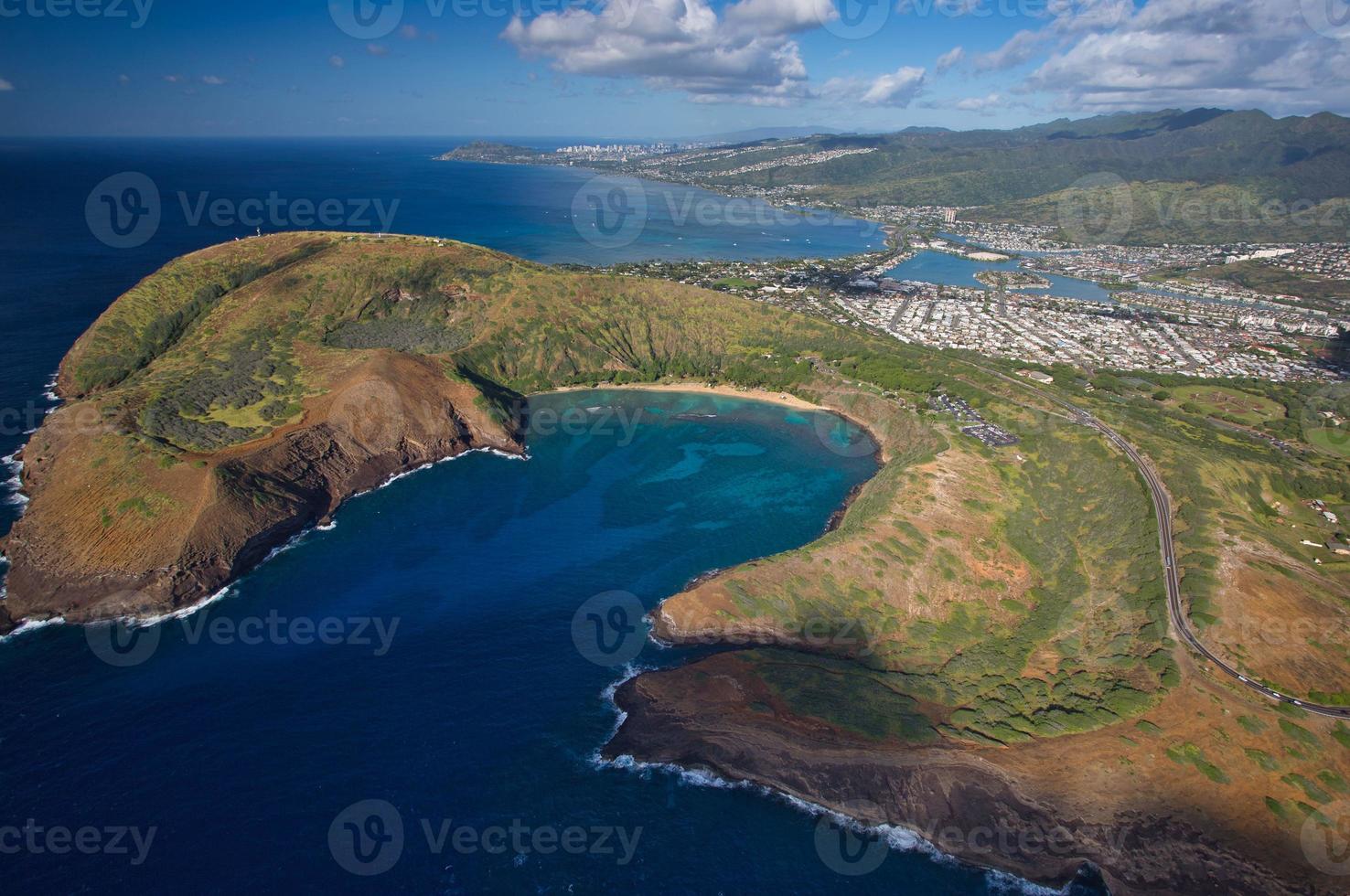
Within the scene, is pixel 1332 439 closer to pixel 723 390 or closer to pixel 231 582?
pixel 723 390

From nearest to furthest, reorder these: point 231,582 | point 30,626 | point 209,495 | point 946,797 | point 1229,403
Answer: point 946,797 < point 30,626 < point 231,582 < point 209,495 < point 1229,403

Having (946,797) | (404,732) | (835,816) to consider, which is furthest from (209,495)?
(946,797)

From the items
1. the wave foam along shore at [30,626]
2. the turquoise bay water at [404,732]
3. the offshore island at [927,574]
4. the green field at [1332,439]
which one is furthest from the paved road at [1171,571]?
the wave foam along shore at [30,626]

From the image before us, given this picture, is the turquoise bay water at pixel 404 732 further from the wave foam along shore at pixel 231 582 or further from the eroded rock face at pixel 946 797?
the eroded rock face at pixel 946 797

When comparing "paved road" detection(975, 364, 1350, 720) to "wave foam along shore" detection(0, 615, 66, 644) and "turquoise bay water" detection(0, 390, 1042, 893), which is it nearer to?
"turquoise bay water" detection(0, 390, 1042, 893)

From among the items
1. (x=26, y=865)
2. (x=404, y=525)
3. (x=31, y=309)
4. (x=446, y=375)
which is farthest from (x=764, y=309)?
(x=31, y=309)

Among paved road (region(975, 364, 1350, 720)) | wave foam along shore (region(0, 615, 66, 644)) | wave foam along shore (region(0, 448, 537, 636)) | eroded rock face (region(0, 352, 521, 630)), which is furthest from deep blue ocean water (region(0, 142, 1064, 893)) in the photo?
paved road (region(975, 364, 1350, 720))
